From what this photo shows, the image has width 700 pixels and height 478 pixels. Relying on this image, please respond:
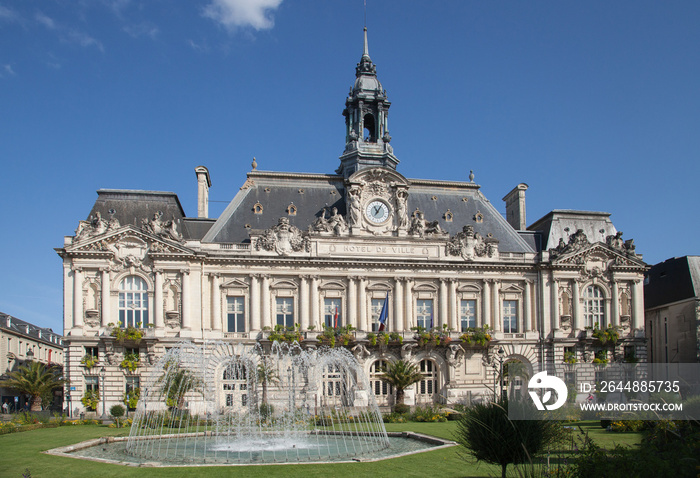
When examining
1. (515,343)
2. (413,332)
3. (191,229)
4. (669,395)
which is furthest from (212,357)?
(669,395)

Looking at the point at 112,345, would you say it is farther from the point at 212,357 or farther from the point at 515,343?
the point at 515,343

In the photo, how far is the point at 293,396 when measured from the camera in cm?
4781

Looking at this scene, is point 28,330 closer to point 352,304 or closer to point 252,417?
point 352,304

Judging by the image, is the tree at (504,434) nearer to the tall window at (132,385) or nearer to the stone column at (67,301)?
the tall window at (132,385)

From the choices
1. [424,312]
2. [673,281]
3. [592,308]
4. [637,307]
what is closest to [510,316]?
[592,308]

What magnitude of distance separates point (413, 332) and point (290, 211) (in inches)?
546

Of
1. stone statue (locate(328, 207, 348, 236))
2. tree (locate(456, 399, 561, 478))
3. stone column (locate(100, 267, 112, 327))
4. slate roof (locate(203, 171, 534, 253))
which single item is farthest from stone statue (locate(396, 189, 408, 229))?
tree (locate(456, 399, 561, 478))

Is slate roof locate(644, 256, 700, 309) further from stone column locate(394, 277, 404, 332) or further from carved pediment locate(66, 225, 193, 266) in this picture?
carved pediment locate(66, 225, 193, 266)

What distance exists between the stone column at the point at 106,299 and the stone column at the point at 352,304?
17485 mm

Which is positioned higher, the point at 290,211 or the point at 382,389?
the point at 290,211

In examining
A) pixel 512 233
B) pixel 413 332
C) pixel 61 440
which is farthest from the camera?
pixel 512 233

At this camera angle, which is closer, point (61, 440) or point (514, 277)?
point (61, 440)

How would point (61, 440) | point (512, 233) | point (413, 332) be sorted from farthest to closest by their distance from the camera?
point (512, 233) → point (413, 332) → point (61, 440)

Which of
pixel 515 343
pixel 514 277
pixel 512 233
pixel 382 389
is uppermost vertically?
pixel 512 233
